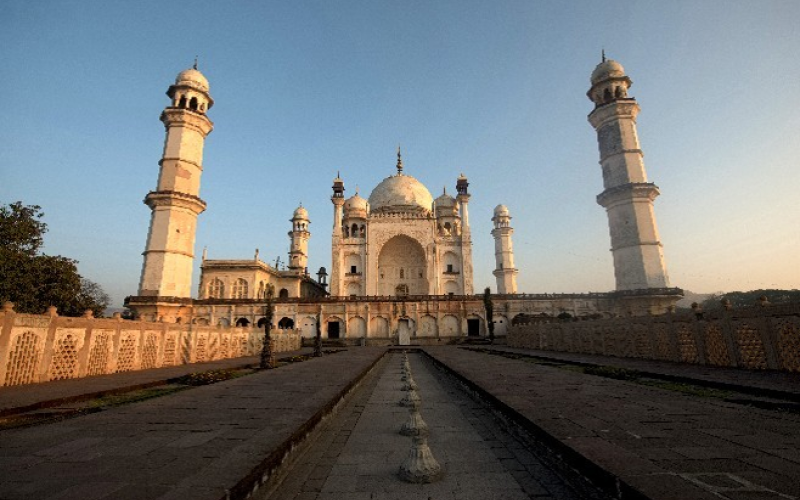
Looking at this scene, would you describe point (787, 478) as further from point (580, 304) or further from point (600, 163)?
point (600, 163)

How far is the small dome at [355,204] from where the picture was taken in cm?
4450

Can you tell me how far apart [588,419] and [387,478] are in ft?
7.45

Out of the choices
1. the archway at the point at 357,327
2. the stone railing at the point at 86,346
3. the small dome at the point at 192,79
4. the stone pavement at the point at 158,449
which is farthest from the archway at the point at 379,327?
the stone pavement at the point at 158,449

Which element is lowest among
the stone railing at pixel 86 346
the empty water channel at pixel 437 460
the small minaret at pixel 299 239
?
the empty water channel at pixel 437 460

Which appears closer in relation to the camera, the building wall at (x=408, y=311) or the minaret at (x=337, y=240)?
the building wall at (x=408, y=311)

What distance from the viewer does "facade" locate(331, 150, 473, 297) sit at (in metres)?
40.3

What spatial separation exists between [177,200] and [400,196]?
24.4 metres

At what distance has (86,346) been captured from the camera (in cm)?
1030

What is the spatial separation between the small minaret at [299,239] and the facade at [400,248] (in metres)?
11.2

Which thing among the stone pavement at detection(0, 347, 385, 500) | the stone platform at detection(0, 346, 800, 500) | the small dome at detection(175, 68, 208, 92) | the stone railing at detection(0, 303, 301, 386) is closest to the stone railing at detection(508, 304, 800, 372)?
the stone platform at detection(0, 346, 800, 500)

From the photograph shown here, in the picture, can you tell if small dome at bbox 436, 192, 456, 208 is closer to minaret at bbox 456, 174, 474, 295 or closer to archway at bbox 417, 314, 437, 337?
minaret at bbox 456, 174, 474, 295

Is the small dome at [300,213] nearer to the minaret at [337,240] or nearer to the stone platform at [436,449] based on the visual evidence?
the minaret at [337,240]

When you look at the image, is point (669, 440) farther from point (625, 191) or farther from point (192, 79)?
point (192, 79)

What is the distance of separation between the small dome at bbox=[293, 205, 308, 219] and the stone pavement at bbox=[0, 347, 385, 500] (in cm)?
5086
